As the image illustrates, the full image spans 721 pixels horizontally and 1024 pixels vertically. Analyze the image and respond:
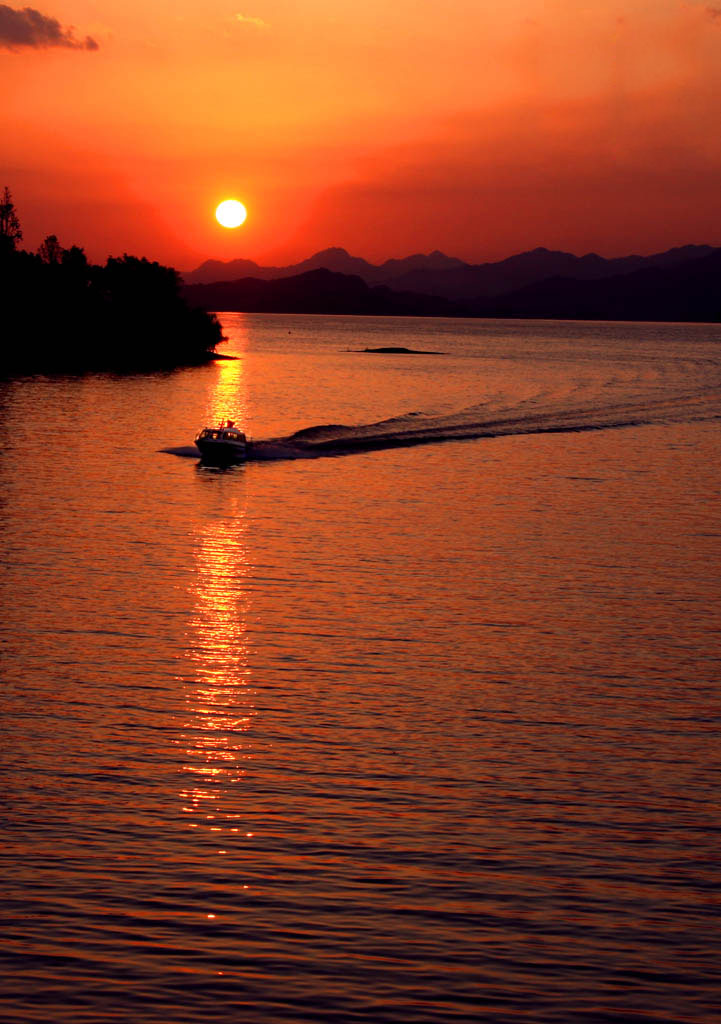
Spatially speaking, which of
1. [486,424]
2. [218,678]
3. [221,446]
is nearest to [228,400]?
[486,424]

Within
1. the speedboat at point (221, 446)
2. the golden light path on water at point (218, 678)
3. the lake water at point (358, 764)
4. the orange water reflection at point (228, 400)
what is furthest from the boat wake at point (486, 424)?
the golden light path on water at point (218, 678)

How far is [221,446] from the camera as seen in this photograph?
7669 cm

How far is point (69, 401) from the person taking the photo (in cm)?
12281

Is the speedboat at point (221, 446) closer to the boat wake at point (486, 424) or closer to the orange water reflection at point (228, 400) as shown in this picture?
the boat wake at point (486, 424)

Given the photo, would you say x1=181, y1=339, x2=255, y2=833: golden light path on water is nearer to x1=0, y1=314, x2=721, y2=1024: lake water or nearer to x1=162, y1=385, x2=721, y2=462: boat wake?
x1=0, y1=314, x2=721, y2=1024: lake water

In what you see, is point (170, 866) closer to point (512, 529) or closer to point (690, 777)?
point (690, 777)

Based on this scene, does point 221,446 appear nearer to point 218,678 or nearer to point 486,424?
point 486,424

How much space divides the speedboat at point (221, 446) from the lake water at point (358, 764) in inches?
753

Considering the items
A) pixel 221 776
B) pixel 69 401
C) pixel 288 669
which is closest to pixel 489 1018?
pixel 221 776

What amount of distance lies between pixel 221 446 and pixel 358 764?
55202 mm

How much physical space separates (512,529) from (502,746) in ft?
94.7

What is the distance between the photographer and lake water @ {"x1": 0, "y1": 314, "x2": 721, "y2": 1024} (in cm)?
1555

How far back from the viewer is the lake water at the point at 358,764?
15.6 m

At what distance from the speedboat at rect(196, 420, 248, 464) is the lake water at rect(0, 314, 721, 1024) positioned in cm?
1913
